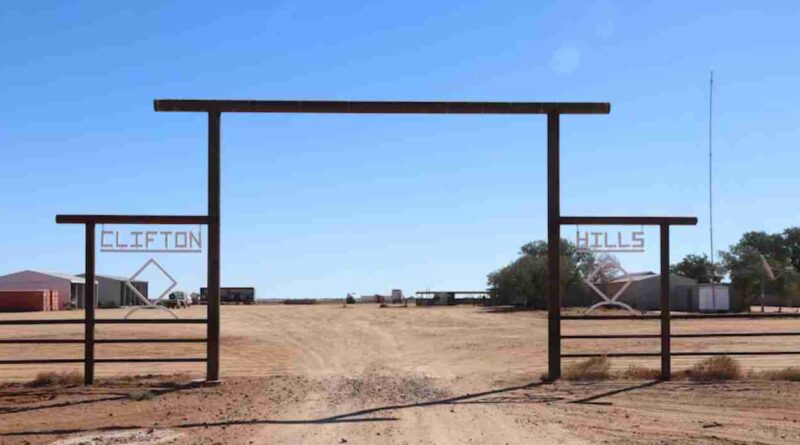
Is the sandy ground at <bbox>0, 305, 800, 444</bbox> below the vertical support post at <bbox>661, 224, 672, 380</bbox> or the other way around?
below

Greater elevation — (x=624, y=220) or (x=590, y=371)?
(x=624, y=220)

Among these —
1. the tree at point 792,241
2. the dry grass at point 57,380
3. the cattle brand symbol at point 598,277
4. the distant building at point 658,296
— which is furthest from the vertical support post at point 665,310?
the tree at point 792,241

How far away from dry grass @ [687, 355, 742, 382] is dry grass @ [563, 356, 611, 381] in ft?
6.30

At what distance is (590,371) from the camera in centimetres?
1772

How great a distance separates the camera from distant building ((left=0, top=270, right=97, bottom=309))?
259 feet

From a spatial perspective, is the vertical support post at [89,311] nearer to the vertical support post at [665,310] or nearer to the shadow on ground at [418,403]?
the shadow on ground at [418,403]

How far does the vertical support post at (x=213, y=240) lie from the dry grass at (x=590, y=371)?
7572 mm

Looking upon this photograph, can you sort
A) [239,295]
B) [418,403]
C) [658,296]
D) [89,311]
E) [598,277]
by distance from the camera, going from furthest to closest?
[239,295] → [658,296] → [598,277] → [89,311] → [418,403]

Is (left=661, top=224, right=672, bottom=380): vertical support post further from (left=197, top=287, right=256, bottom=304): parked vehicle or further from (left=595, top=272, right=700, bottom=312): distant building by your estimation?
(left=197, top=287, right=256, bottom=304): parked vehicle

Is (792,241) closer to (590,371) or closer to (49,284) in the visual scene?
(49,284)

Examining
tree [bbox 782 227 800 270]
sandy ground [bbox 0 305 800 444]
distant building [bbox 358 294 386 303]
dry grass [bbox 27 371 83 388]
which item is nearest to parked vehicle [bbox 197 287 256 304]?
distant building [bbox 358 294 386 303]

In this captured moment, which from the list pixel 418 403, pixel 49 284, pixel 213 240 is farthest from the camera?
pixel 49 284

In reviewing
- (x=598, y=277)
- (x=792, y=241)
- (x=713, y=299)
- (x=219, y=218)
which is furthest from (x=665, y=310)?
(x=792, y=241)

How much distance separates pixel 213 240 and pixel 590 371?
8.59m
